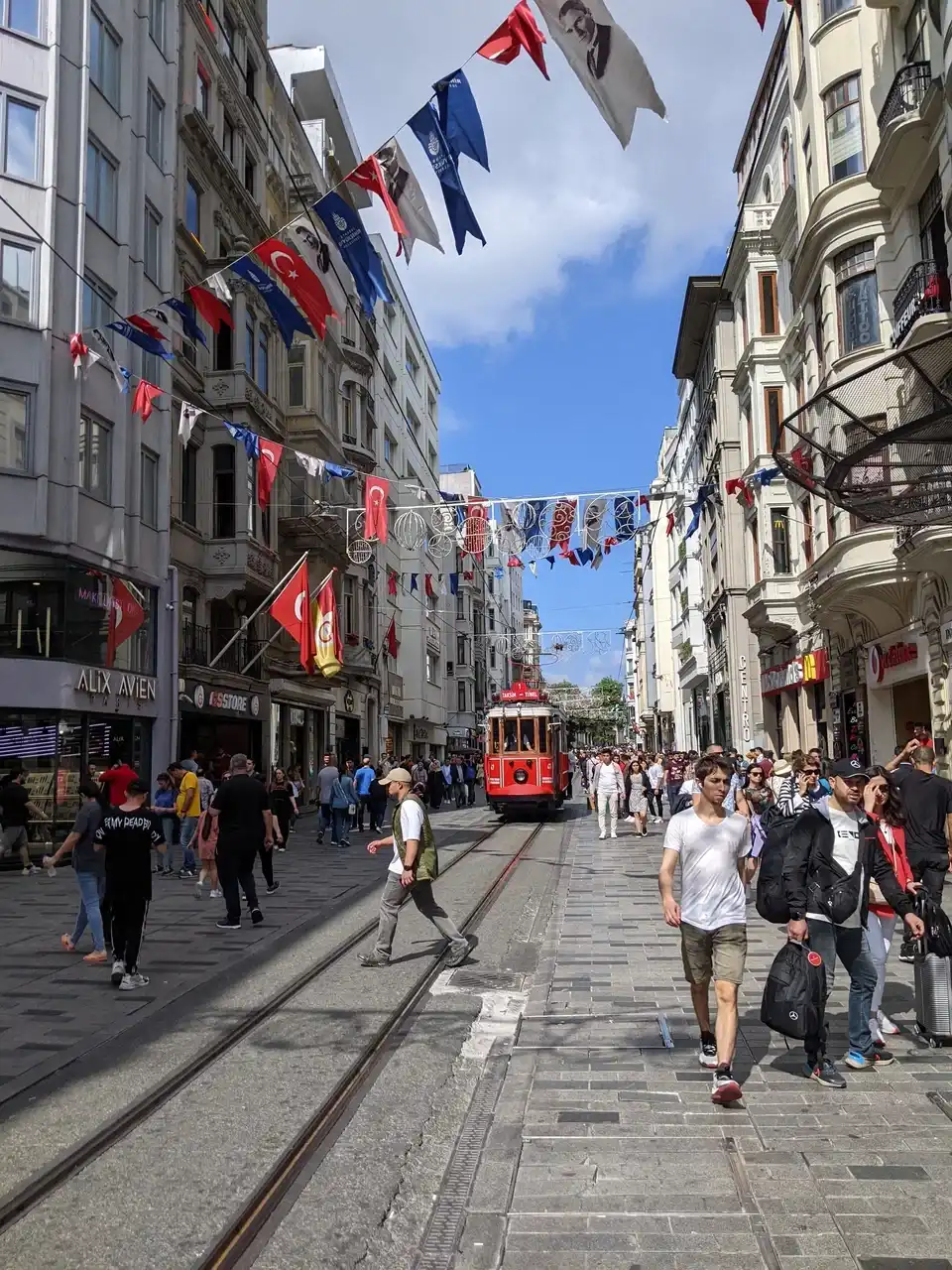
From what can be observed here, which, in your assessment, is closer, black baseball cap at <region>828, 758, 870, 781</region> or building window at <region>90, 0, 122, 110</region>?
black baseball cap at <region>828, 758, 870, 781</region>

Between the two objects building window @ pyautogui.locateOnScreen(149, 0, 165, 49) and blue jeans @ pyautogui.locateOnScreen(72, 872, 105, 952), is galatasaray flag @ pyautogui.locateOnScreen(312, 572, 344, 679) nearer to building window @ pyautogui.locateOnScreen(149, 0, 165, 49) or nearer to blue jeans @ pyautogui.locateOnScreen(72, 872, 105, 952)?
building window @ pyautogui.locateOnScreen(149, 0, 165, 49)

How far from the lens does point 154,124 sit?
25.0 metres

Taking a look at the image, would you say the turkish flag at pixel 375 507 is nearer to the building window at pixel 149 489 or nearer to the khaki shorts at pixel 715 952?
the building window at pixel 149 489

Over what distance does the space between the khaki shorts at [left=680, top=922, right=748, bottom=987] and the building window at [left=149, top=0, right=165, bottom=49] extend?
82.4ft

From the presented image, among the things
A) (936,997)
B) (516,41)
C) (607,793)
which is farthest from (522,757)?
(936,997)

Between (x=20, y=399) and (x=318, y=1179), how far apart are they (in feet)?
58.5

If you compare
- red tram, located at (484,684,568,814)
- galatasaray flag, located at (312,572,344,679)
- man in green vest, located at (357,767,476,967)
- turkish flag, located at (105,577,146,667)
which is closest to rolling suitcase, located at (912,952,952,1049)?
man in green vest, located at (357,767,476,967)

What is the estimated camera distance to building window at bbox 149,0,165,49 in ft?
81.6

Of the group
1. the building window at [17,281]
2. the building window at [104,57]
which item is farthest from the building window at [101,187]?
the building window at [17,281]

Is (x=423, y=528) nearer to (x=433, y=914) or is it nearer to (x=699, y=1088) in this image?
(x=433, y=914)

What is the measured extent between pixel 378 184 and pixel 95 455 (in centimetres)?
1299

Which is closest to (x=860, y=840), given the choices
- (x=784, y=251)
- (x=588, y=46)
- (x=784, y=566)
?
(x=588, y=46)

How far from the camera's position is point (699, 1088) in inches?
229

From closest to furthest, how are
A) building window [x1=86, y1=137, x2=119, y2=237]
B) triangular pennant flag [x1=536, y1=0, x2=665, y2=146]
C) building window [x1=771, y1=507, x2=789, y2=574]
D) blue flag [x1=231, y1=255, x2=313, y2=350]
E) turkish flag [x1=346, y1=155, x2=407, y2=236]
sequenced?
1. triangular pennant flag [x1=536, y1=0, x2=665, y2=146]
2. turkish flag [x1=346, y1=155, x2=407, y2=236]
3. blue flag [x1=231, y1=255, x2=313, y2=350]
4. building window [x1=86, y1=137, x2=119, y2=237]
5. building window [x1=771, y1=507, x2=789, y2=574]
